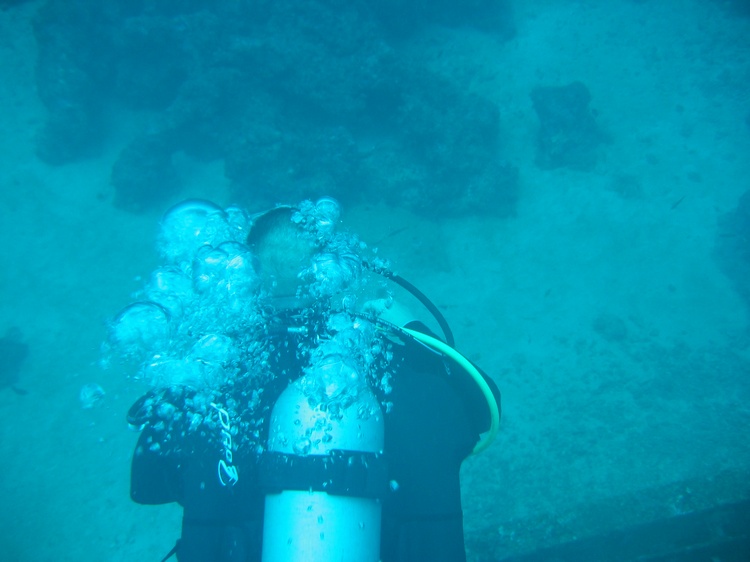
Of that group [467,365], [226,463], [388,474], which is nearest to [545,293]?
[467,365]

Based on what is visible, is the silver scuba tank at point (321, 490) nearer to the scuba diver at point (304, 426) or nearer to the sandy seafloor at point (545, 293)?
the scuba diver at point (304, 426)

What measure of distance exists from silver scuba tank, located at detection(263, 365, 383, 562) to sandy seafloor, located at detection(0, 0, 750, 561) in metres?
2.84

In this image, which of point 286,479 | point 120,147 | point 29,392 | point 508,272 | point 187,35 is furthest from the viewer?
point 120,147

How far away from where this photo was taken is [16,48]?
969 centimetres

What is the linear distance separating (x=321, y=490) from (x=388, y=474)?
0.38 m

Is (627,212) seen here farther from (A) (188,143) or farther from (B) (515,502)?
(A) (188,143)

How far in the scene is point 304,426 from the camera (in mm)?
2232

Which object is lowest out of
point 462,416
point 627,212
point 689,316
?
point 462,416

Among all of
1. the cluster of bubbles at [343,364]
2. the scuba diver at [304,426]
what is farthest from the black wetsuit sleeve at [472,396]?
the cluster of bubbles at [343,364]

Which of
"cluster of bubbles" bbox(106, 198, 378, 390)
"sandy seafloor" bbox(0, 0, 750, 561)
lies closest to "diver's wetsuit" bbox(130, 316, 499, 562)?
"cluster of bubbles" bbox(106, 198, 378, 390)

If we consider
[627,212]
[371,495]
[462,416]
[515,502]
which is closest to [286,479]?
[371,495]

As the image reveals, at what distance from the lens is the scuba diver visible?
7.20 ft

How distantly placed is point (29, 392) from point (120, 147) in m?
5.30

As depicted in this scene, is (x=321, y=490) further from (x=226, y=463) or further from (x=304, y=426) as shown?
(x=226, y=463)
